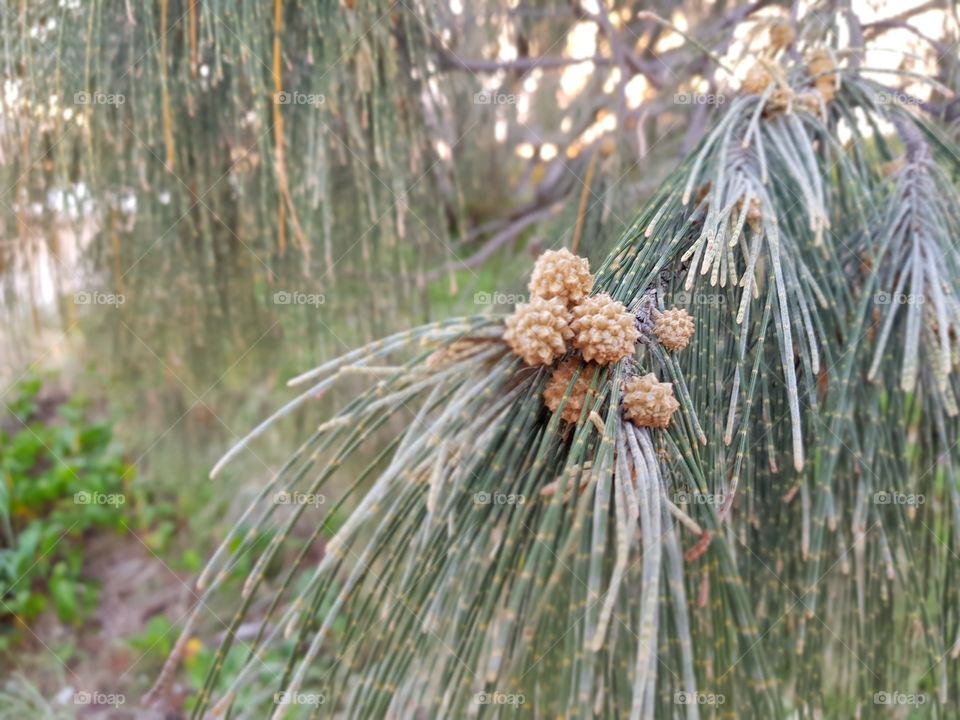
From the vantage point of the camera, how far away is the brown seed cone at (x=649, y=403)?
0.32 metres

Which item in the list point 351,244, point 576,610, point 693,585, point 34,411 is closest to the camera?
point 576,610

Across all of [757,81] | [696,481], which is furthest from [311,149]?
[696,481]

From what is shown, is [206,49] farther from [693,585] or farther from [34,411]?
[34,411]

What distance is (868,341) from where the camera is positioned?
49cm

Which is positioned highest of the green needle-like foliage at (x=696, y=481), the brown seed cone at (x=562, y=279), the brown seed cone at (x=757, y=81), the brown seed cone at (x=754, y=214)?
the brown seed cone at (x=757, y=81)

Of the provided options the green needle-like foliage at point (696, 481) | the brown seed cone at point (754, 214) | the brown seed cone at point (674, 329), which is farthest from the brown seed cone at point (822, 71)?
the brown seed cone at point (674, 329)

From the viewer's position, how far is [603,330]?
1.06 ft

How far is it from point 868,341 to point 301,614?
0.41 metres

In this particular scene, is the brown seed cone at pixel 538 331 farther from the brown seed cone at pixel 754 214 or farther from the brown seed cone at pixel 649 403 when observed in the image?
the brown seed cone at pixel 754 214

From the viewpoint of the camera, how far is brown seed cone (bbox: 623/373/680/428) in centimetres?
32

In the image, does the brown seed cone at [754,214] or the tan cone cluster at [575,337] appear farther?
the brown seed cone at [754,214]

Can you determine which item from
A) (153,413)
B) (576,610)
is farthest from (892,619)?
(153,413)

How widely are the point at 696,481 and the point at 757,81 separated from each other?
Result: 1.16 ft

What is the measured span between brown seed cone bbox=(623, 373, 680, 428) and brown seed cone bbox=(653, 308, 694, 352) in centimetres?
5
